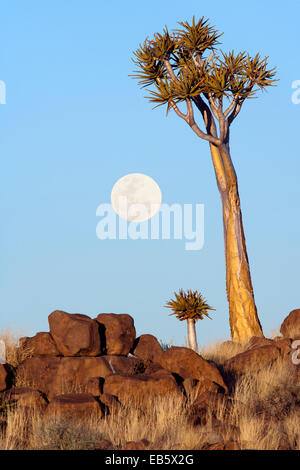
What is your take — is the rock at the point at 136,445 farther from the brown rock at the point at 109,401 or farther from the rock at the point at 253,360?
the rock at the point at 253,360

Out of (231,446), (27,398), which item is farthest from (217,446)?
(27,398)

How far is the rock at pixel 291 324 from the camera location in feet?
66.8

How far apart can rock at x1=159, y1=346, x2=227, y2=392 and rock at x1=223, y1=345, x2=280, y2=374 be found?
154 centimetres

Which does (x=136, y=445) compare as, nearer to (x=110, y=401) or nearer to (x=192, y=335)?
(x=110, y=401)

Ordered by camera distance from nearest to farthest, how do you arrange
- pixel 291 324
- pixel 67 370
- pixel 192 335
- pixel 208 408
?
pixel 208 408
pixel 67 370
pixel 192 335
pixel 291 324

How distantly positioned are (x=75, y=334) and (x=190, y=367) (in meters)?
2.55

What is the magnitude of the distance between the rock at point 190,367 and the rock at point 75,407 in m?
2.51

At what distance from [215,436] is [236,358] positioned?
5.63 meters

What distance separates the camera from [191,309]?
58.5 feet

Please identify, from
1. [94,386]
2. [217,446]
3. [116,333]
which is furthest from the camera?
[116,333]

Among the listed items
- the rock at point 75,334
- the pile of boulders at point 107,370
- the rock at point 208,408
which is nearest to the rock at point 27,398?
the pile of boulders at point 107,370

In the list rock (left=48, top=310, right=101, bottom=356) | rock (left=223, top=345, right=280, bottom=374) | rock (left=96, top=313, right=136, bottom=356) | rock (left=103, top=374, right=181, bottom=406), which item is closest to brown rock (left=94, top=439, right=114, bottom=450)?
rock (left=103, top=374, right=181, bottom=406)

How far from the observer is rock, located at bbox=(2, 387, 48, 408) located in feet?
41.9
